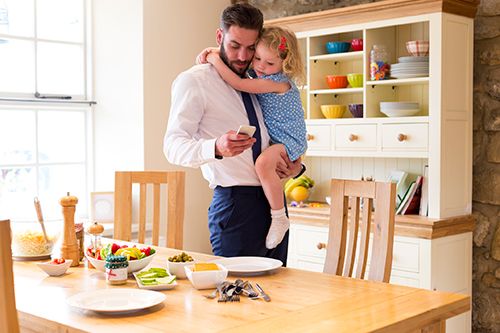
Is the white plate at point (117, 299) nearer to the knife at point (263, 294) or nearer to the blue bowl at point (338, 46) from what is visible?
the knife at point (263, 294)

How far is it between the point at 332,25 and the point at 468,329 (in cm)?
196

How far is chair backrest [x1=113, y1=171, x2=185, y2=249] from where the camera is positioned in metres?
2.98

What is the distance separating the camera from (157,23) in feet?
15.5

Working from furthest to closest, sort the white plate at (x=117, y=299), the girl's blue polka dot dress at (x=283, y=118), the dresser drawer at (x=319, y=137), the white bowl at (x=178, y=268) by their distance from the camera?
the dresser drawer at (x=319, y=137) < the girl's blue polka dot dress at (x=283, y=118) < the white bowl at (x=178, y=268) < the white plate at (x=117, y=299)

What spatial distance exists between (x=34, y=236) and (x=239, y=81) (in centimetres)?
92

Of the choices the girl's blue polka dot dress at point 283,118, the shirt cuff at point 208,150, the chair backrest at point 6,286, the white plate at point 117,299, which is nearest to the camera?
the chair backrest at point 6,286

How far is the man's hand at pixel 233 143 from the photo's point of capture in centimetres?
225

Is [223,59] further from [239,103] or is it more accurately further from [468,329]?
[468,329]

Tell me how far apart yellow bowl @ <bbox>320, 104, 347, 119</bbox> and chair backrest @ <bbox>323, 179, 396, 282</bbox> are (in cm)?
189

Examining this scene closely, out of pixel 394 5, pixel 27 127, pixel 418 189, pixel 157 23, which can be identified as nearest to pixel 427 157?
pixel 418 189

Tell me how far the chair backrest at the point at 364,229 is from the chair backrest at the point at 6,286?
4.34 feet

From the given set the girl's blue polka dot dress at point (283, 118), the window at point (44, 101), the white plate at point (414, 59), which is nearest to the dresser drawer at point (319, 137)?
the white plate at point (414, 59)

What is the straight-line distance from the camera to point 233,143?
227 centimetres

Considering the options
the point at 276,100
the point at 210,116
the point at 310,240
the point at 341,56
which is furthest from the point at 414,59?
the point at 210,116
